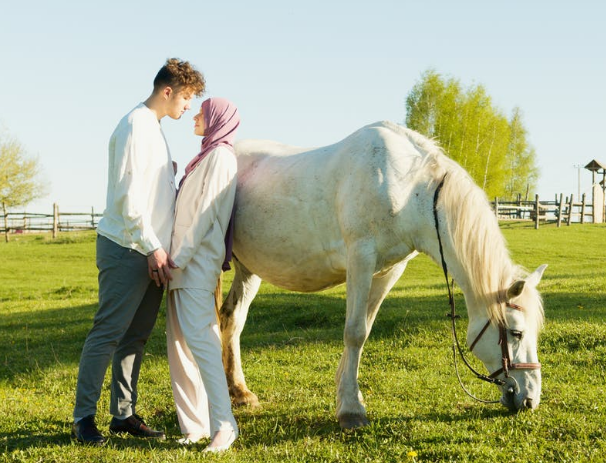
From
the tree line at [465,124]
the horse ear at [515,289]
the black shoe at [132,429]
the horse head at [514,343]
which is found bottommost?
the black shoe at [132,429]

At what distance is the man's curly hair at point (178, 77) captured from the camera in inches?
161

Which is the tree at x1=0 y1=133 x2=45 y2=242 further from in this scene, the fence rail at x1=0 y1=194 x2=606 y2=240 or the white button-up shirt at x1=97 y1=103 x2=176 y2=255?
the white button-up shirt at x1=97 y1=103 x2=176 y2=255

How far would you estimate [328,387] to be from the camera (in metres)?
5.64

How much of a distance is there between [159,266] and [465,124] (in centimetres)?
4136

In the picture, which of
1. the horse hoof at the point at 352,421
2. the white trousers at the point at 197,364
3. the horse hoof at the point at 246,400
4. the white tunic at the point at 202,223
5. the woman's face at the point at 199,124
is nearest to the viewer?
the white trousers at the point at 197,364

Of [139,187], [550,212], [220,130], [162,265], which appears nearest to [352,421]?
[162,265]

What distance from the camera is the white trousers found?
3.94 m

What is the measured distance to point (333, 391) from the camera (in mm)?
5492

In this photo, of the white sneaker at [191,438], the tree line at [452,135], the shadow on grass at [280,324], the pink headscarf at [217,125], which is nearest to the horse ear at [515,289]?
the pink headscarf at [217,125]

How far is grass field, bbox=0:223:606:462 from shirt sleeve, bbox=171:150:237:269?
1.19m

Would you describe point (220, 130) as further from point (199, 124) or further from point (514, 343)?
point (514, 343)

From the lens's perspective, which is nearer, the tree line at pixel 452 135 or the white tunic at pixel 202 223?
the white tunic at pixel 202 223

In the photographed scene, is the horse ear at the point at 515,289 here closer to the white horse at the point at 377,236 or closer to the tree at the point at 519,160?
the white horse at the point at 377,236

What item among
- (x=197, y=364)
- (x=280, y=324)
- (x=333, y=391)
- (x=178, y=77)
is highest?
(x=178, y=77)
